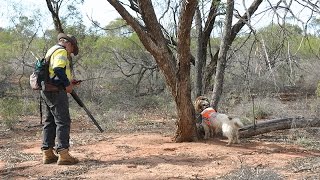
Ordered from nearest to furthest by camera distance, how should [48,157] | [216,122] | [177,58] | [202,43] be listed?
[48,157], [177,58], [216,122], [202,43]

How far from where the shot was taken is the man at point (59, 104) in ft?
20.4

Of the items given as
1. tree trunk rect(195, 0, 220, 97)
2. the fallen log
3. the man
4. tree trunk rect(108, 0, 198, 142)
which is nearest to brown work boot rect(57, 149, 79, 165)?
the man

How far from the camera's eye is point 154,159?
6641mm

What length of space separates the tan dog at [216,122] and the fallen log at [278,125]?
0.50 meters

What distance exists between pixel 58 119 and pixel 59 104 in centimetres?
20

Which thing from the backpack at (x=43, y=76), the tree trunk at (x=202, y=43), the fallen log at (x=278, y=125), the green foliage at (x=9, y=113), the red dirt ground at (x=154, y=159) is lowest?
the red dirt ground at (x=154, y=159)

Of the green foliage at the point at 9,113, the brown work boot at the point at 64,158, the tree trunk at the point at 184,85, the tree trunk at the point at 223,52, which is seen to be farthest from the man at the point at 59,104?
the green foliage at the point at 9,113

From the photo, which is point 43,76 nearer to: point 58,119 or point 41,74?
point 41,74

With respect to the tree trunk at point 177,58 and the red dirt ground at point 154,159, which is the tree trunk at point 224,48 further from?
the tree trunk at point 177,58

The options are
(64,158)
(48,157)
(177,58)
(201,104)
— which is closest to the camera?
(64,158)

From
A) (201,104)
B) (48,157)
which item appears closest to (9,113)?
(201,104)

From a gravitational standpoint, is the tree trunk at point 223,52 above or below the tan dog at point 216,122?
above

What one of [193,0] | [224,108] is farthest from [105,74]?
[193,0]

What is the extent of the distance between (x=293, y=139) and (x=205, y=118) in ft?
5.90
